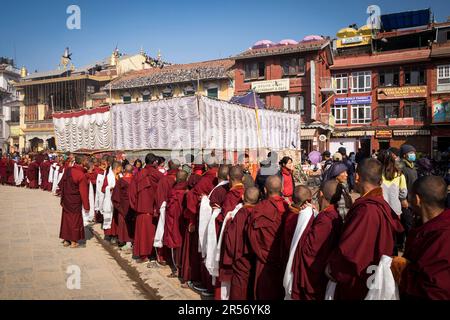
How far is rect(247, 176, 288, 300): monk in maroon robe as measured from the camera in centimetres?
349

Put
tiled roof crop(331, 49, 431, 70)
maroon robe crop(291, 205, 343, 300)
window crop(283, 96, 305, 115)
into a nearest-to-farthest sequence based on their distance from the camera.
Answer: maroon robe crop(291, 205, 343, 300)
window crop(283, 96, 305, 115)
tiled roof crop(331, 49, 431, 70)

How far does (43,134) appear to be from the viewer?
31.2m

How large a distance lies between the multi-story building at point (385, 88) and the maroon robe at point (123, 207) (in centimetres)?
2503

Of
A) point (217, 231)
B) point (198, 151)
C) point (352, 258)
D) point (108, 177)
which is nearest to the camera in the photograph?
point (352, 258)

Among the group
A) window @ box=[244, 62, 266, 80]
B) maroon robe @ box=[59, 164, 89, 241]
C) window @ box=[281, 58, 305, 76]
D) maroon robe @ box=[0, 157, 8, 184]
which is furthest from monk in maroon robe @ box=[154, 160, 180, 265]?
window @ box=[244, 62, 266, 80]

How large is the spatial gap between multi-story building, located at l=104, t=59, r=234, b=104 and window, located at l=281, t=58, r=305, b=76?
14.3 ft

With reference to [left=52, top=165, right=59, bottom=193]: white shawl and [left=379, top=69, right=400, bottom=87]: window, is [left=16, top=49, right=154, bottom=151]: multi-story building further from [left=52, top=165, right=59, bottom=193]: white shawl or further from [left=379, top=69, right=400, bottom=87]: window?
[left=379, top=69, right=400, bottom=87]: window

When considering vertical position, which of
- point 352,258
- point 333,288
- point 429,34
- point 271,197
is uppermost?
point 429,34

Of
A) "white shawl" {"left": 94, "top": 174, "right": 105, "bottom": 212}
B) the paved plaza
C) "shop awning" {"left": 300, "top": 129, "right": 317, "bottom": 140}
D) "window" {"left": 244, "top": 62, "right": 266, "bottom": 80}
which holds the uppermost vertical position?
"window" {"left": 244, "top": 62, "right": 266, "bottom": 80}

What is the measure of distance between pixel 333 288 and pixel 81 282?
3805 millimetres

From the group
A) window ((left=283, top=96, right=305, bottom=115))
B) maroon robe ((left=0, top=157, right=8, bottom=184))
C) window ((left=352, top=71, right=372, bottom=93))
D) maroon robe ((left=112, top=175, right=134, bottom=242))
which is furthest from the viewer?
window ((left=352, top=71, right=372, bottom=93))

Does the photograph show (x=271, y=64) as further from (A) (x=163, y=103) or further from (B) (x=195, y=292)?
(B) (x=195, y=292)

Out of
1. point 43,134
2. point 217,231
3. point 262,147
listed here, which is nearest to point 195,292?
point 217,231

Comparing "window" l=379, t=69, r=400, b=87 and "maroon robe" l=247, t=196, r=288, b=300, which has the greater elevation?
"window" l=379, t=69, r=400, b=87
